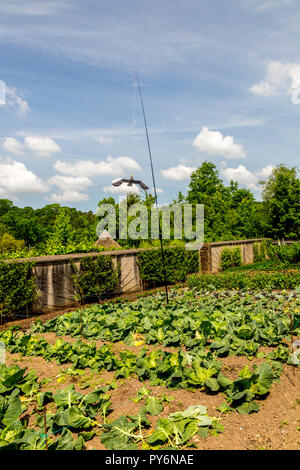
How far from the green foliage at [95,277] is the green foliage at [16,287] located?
1574 mm

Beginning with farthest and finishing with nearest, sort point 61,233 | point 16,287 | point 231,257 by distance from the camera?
point 231,257 → point 61,233 → point 16,287

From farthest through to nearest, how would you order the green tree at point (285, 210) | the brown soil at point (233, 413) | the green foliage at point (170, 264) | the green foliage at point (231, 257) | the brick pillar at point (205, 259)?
the green tree at point (285, 210) < the green foliage at point (231, 257) < the brick pillar at point (205, 259) < the green foliage at point (170, 264) < the brown soil at point (233, 413)

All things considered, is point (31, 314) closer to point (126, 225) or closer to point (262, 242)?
point (126, 225)

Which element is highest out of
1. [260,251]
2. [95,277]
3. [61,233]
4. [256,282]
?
[61,233]

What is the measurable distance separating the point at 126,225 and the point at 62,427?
67.7ft

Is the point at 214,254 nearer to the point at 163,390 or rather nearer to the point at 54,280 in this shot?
the point at 54,280

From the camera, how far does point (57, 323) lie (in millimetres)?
6066

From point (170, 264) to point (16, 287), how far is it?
7.44 meters

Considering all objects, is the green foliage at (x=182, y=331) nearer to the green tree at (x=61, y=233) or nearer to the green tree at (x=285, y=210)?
the green tree at (x=61, y=233)

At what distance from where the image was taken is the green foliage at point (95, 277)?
1073cm

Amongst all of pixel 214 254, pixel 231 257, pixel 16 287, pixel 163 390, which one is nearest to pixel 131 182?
pixel 16 287

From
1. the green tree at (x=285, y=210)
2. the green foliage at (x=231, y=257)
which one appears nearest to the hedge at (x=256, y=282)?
the green foliage at (x=231, y=257)

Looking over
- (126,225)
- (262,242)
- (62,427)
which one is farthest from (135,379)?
(262,242)

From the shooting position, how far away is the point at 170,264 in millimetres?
14594
